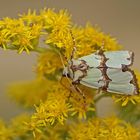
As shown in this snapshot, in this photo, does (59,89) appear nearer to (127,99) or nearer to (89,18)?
(127,99)

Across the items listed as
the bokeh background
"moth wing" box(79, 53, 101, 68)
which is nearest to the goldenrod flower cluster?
"moth wing" box(79, 53, 101, 68)

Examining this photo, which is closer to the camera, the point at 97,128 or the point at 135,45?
Result: the point at 97,128

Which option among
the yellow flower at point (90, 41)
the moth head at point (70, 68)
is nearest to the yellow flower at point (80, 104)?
the moth head at point (70, 68)

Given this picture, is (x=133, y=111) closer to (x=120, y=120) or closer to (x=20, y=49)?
(x=120, y=120)

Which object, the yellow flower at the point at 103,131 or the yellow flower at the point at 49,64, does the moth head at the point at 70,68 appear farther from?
the yellow flower at the point at 103,131

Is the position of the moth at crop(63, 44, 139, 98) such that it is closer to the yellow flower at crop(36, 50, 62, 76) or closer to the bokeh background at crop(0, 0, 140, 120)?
the yellow flower at crop(36, 50, 62, 76)

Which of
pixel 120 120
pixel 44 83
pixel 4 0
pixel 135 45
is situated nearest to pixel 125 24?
pixel 135 45

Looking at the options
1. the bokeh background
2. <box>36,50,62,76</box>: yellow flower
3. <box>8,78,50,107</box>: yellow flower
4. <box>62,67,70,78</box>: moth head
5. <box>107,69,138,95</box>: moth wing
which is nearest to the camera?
<box>107,69,138,95</box>: moth wing
